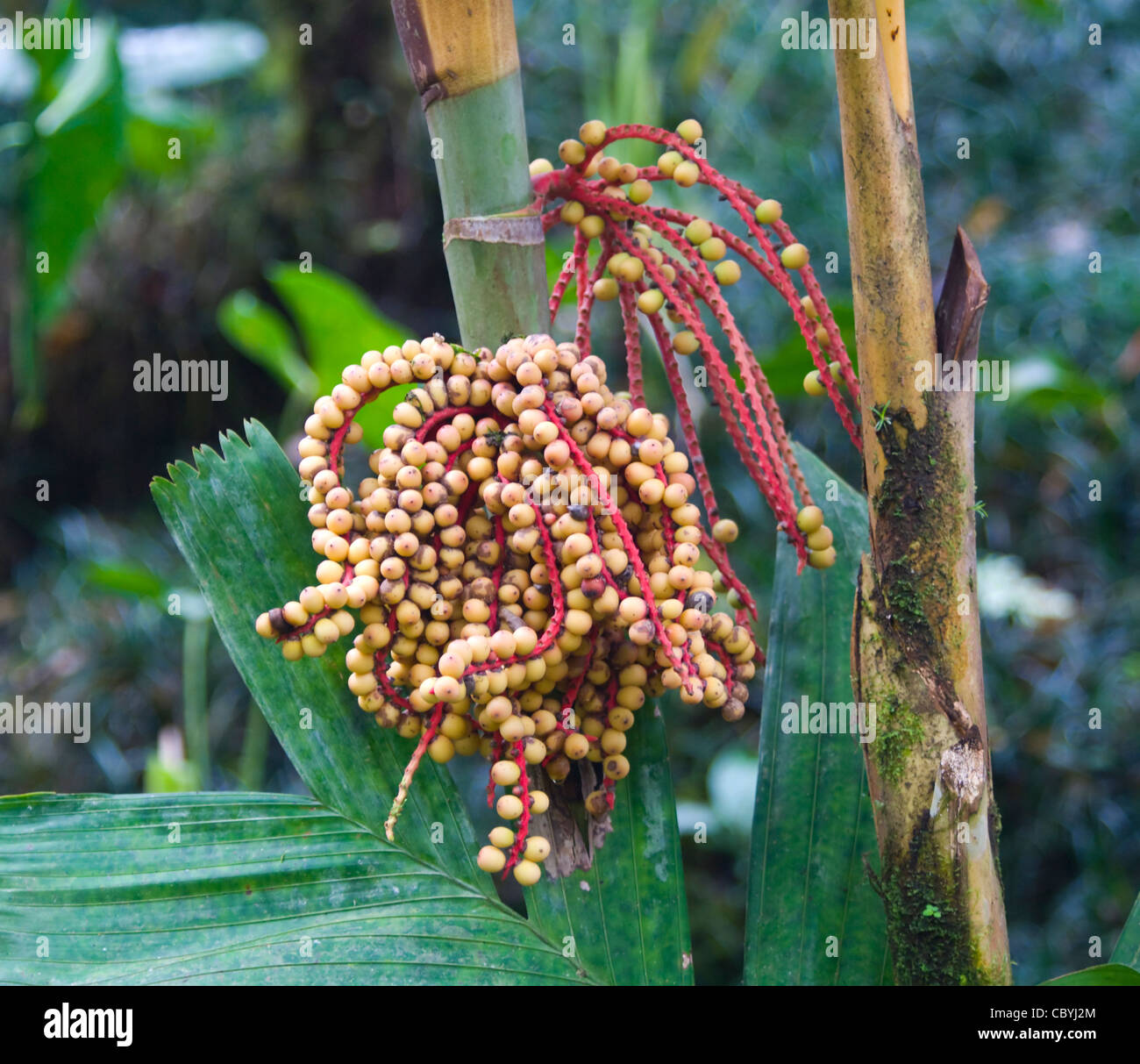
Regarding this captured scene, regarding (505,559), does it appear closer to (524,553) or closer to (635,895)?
(524,553)

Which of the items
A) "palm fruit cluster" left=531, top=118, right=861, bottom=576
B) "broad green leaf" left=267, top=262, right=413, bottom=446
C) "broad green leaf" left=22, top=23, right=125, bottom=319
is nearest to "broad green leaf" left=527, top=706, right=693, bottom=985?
"palm fruit cluster" left=531, top=118, right=861, bottom=576

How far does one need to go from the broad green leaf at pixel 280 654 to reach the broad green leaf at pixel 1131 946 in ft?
1.27

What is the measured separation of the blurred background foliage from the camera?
1812 mm

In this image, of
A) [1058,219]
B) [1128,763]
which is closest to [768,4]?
[1058,219]

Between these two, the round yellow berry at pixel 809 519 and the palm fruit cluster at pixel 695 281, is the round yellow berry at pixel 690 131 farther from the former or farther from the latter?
the round yellow berry at pixel 809 519

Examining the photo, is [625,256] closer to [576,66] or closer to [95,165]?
[95,165]

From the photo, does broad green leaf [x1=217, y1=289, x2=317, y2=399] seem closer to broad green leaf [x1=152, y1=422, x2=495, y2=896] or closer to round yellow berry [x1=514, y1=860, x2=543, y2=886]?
broad green leaf [x1=152, y1=422, x2=495, y2=896]

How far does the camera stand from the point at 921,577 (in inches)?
21.2

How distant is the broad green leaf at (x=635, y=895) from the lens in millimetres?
606

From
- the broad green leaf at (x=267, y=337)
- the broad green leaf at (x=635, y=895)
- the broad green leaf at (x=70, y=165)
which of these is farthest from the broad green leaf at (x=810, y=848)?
the broad green leaf at (x=70, y=165)

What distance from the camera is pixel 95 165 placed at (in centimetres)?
167

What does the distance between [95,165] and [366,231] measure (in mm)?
1278

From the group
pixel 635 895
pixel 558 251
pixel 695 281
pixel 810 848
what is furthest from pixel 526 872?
pixel 558 251
